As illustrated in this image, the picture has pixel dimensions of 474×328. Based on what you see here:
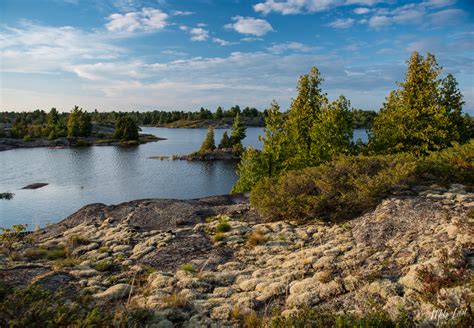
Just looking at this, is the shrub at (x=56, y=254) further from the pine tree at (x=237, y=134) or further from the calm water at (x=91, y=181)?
the pine tree at (x=237, y=134)

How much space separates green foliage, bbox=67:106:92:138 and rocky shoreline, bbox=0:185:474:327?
133m

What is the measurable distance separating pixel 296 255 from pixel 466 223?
6.14m

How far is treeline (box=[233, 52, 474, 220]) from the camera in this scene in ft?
61.2

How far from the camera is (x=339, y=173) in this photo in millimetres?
19547

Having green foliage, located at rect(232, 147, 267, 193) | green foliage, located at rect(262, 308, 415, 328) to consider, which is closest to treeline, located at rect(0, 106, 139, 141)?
green foliage, located at rect(232, 147, 267, 193)

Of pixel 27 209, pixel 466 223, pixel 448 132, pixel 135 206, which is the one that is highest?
pixel 448 132

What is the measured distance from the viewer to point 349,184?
1817 cm

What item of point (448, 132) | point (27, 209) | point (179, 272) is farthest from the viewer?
point (27, 209)

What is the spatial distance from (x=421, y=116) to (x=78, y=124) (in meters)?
140

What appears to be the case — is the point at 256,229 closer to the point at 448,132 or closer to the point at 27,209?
the point at 448,132

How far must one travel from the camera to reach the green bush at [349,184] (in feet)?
55.4

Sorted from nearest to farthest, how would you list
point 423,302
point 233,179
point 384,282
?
point 423,302 < point 384,282 < point 233,179

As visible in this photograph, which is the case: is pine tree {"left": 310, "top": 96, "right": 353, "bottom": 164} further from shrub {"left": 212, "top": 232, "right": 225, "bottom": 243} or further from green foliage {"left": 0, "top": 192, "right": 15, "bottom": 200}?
green foliage {"left": 0, "top": 192, "right": 15, "bottom": 200}

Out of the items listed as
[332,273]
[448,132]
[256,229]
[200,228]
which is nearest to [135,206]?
[200,228]
